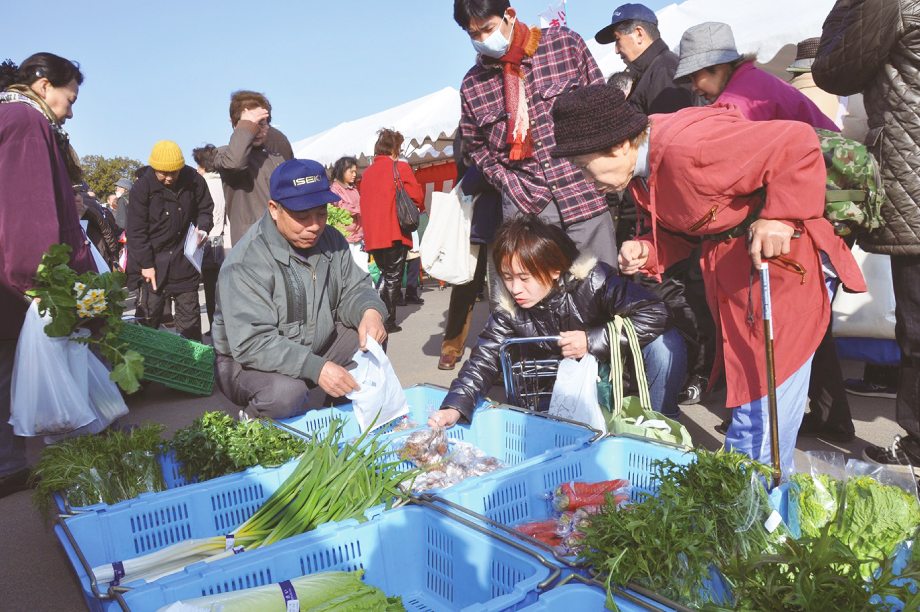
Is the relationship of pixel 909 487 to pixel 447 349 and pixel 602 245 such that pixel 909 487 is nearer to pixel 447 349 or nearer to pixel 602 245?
pixel 602 245

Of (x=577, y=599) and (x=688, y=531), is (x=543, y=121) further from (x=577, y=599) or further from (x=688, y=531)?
(x=577, y=599)

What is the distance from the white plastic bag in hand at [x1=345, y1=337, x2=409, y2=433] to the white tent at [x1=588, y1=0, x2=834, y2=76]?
13.5 feet

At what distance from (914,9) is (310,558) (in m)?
3.00

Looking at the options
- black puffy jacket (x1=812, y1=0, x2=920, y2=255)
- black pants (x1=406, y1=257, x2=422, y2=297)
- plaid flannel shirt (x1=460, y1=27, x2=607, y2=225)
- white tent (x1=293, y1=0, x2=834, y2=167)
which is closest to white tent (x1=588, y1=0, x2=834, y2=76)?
white tent (x1=293, y1=0, x2=834, y2=167)

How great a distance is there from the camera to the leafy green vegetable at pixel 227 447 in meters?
2.94

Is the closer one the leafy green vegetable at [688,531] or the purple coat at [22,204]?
the leafy green vegetable at [688,531]

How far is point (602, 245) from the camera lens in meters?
4.32

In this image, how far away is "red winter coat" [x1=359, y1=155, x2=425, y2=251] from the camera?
7.92 metres

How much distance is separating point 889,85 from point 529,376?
2073 millimetres

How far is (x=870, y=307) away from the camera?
4.80m

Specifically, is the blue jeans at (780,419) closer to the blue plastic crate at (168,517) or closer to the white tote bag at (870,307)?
the blue plastic crate at (168,517)

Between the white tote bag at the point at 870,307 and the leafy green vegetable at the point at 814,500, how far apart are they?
10.7 ft

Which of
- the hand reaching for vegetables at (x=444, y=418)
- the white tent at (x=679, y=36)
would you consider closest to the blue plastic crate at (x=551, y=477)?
the hand reaching for vegetables at (x=444, y=418)

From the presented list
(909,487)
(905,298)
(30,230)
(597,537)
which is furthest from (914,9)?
(30,230)
